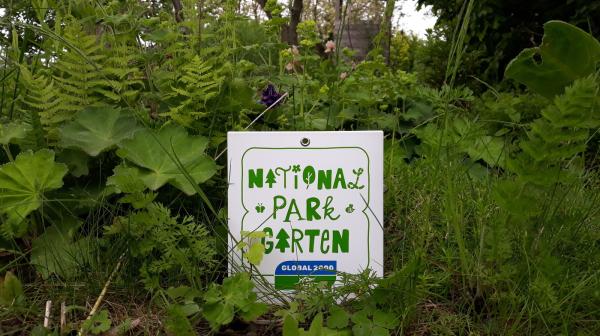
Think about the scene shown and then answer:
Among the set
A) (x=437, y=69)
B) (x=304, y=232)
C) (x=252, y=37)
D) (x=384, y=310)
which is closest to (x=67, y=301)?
(x=304, y=232)

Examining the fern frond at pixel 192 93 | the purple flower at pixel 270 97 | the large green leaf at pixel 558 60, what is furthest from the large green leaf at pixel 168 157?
the large green leaf at pixel 558 60

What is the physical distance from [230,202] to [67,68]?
561 millimetres

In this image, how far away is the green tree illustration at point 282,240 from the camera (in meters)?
1.17

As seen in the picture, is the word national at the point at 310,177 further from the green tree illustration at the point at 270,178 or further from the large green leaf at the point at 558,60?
the large green leaf at the point at 558,60

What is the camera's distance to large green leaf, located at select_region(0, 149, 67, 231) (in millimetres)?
1177

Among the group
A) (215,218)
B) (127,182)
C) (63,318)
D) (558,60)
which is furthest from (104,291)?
(558,60)

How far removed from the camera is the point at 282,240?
46.4 inches

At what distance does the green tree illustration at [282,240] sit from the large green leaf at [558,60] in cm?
58

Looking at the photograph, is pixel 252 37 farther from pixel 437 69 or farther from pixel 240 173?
pixel 437 69

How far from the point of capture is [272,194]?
46.7 inches

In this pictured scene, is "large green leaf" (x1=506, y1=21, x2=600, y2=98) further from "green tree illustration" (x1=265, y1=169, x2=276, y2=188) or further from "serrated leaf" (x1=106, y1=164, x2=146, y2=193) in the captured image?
"serrated leaf" (x1=106, y1=164, x2=146, y2=193)

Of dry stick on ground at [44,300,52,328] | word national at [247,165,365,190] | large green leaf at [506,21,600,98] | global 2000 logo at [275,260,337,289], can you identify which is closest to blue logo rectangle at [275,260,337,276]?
global 2000 logo at [275,260,337,289]

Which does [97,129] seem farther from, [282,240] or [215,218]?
[282,240]

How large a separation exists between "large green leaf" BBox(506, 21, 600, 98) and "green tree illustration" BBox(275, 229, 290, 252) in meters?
0.58
